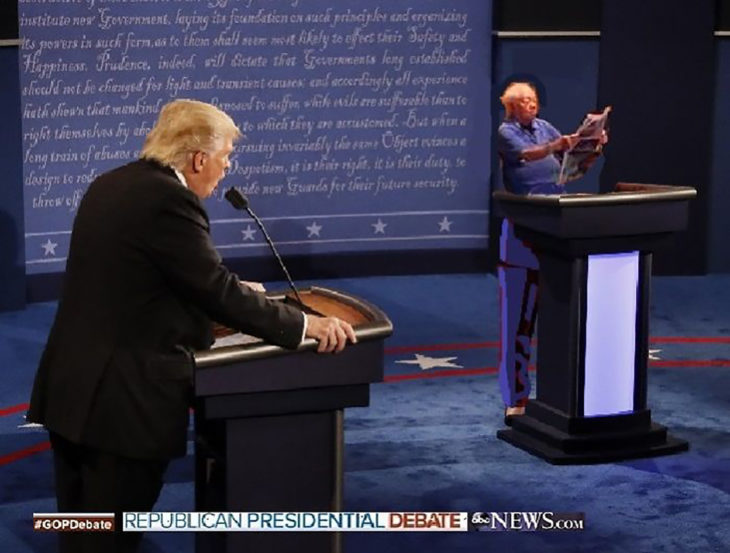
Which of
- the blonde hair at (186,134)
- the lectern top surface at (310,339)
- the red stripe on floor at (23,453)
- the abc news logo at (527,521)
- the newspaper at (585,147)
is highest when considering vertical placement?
the blonde hair at (186,134)

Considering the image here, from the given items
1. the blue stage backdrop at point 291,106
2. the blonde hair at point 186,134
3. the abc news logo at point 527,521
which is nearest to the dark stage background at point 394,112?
the blue stage backdrop at point 291,106

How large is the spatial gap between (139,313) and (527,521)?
1.72m

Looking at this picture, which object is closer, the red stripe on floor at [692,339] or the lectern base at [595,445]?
the lectern base at [595,445]

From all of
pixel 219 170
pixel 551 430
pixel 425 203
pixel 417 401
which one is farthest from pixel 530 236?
pixel 425 203

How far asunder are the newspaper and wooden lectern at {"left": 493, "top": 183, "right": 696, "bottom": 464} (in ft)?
0.69

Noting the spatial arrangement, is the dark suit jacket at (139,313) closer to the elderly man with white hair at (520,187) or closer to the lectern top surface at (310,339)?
the lectern top surface at (310,339)

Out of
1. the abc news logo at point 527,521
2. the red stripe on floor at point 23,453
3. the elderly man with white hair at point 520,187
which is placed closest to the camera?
the abc news logo at point 527,521

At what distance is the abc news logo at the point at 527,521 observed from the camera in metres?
3.97

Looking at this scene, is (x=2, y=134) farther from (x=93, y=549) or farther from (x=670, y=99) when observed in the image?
(x=93, y=549)

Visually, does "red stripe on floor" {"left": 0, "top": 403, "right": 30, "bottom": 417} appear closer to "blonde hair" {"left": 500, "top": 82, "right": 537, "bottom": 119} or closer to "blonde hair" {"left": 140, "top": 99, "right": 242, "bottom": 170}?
"blonde hair" {"left": 500, "top": 82, "right": 537, "bottom": 119}

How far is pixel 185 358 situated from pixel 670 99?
285 inches

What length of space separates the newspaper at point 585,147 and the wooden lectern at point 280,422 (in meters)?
2.47

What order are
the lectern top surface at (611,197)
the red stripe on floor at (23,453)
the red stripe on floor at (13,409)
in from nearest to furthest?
the lectern top surface at (611,197) < the red stripe on floor at (23,453) < the red stripe on floor at (13,409)

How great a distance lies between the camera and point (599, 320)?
6.06 metres
